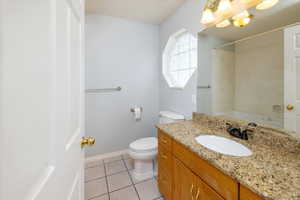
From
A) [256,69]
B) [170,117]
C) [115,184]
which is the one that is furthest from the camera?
[170,117]

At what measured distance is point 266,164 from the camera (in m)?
0.72

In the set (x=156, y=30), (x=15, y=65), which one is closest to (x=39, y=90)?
(x=15, y=65)

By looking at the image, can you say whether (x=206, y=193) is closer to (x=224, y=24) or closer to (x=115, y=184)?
(x=115, y=184)

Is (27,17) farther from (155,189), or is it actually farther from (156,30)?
(156,30)

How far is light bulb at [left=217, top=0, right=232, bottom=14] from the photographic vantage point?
1.17 metres

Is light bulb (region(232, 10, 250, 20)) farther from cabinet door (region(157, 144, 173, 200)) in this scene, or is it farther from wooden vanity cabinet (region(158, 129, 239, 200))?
cabinet door (region(157, 144, 173, 200))

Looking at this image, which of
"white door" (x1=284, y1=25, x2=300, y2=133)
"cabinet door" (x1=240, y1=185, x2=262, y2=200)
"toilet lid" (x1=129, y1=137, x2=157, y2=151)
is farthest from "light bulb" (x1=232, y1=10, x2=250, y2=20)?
"toilet lid" (x1=129, y1=137, x2=157, y2=151)

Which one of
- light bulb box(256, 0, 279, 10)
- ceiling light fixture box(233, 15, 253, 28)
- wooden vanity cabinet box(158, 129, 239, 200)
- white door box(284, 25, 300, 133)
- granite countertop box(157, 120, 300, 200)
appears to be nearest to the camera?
granite countertop box(157, 120, 300, 200)

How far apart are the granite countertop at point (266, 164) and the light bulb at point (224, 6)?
111cm

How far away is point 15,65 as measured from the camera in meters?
0.27

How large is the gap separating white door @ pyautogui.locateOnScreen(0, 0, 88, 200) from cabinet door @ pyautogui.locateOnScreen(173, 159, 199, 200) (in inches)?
30.6

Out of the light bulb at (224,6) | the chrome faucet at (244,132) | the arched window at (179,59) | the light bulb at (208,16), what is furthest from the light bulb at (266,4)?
the chrome faucet at (244,132)

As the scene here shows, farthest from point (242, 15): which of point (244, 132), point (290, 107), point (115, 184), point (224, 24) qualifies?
point (115, 184)

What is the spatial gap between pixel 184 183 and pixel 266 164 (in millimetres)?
550
